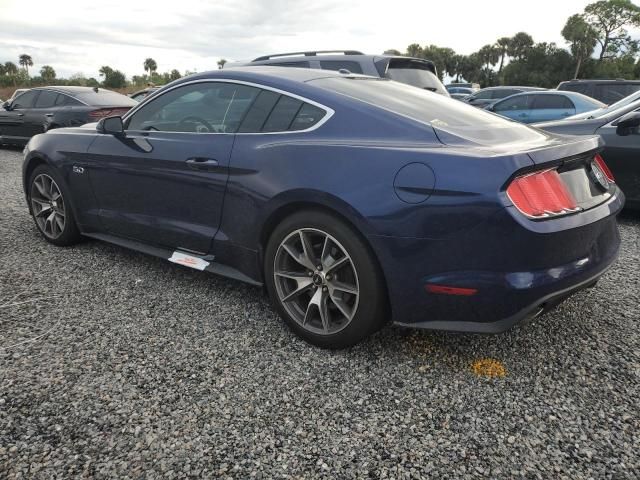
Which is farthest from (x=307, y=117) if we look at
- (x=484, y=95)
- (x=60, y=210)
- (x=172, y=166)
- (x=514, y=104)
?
(x=484, y=95)

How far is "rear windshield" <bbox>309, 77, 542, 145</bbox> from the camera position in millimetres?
2645

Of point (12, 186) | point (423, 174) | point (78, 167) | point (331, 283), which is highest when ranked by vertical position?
point (423, 174)

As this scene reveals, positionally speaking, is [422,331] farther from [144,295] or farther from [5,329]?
[5,329]

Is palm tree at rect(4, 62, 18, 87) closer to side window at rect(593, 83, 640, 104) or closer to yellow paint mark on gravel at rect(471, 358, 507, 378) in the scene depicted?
side window at rect(593, 83, 640, 104)

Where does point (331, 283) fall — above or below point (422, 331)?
above

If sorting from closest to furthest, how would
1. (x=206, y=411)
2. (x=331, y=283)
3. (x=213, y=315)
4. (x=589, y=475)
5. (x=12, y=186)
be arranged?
1. (x=589, y=475)
2. (x=206, y=411)
3. (x=331, y=283)
4. (x=213, y=315)
5. (x=12, y=186)

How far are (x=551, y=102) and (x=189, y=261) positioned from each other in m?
10.6

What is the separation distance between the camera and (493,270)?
2244 millimetres

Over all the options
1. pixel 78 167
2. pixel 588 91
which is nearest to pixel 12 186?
pixel 78 167

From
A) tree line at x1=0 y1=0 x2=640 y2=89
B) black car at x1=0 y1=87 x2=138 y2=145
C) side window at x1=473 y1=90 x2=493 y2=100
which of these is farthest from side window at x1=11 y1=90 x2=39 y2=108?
tree line at x1=0 y1=0 x2=640 y2=89

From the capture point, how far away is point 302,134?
280cm

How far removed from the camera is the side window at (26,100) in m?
10.8

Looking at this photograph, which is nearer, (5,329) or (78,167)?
(5,329)

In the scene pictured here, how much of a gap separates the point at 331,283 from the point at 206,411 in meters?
0.87
